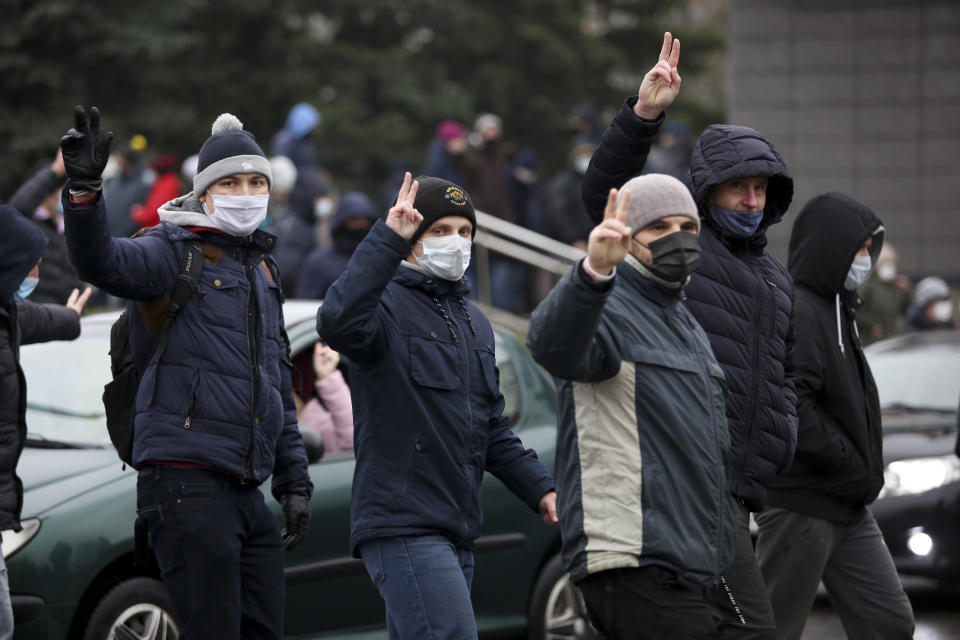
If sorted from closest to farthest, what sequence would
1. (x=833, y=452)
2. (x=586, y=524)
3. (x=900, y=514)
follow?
1. (x=586, y=524)
2. (x=833, y=452)
3. (x=900, y=514)

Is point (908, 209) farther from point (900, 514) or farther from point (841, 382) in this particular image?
point (841, 382)

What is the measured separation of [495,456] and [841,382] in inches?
52.9

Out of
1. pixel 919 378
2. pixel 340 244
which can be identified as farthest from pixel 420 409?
pixel 919 378

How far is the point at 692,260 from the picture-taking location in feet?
14.7

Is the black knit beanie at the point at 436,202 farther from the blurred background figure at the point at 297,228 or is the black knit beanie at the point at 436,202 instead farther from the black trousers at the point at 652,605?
the blurred background figure at the point at 297,228

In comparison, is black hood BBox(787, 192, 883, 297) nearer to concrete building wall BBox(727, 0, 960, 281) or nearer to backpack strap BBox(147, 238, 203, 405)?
backpack strap BBox(147, 238, 203, 405)

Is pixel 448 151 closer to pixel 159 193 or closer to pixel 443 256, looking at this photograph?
pixel 159 193

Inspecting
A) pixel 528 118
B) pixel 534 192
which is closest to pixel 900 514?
pixel 534 192

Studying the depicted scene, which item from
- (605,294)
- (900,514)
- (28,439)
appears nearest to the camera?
(605,294)

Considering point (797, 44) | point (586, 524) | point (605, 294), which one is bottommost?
point (586, 524)

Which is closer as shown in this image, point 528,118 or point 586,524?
point 586,524

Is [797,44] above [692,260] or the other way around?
above

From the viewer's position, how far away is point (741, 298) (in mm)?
5098

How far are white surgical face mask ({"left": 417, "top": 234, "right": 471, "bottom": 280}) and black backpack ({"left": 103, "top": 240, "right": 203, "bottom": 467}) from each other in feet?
2.37
